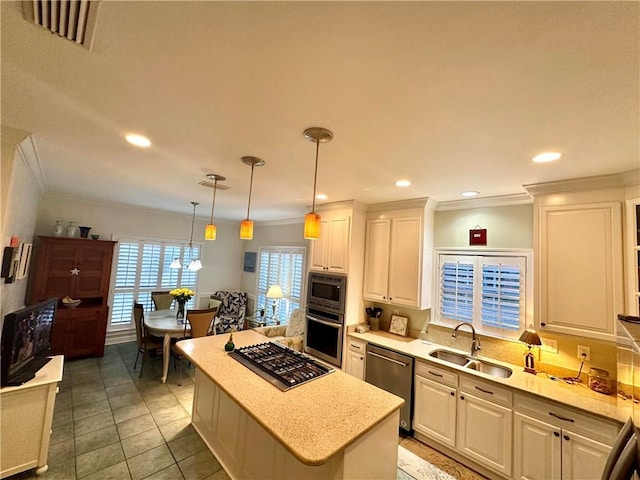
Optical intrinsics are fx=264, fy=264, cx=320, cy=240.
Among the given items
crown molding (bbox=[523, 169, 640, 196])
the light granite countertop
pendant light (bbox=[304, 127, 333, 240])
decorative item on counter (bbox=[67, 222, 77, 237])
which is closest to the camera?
pendant light (bbox=[304, 127, 333, 240])

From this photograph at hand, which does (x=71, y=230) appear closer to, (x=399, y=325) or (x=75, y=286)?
(x=75, y=286)

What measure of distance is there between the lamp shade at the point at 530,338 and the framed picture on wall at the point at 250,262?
17.1 ft

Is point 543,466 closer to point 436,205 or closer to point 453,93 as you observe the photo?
point 436,205

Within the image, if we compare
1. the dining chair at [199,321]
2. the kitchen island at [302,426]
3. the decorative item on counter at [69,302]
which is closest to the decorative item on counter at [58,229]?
the decorative item on counter at [69,302]

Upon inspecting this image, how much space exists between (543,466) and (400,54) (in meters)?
3.03

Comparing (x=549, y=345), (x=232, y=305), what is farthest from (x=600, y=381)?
(x=232, y=305)

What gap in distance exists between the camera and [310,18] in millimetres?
854

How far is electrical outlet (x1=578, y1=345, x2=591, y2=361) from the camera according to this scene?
2330 millimetres

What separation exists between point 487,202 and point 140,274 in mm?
6036

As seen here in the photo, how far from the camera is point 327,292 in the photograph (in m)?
3.62

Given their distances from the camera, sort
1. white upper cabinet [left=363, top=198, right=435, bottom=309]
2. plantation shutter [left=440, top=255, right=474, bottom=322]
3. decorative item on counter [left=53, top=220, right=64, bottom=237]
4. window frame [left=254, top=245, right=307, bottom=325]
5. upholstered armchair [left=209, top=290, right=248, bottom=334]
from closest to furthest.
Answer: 1. plantation shutter [left=440, top=255, right=474, bottom=322]
2. white upper cabinet [left=363, top=198, right=435, bottom=309]
3. decorative item on counter [left=53, top=220, right=64, bottom=237]
4. window frame [left=254, top=245, right=307, bottom=325]
5. upholstered armchair [left=209, top=290, right=248, bottom=334]

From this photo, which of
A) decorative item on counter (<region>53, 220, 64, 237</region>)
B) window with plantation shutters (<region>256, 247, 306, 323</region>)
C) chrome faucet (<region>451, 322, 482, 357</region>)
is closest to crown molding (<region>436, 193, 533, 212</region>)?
chrome faucet (<region>451, 322, 482, 357</region>)

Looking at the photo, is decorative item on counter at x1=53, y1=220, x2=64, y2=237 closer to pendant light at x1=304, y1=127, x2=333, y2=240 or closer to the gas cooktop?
the gas cooktop

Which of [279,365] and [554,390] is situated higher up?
[279,365]
